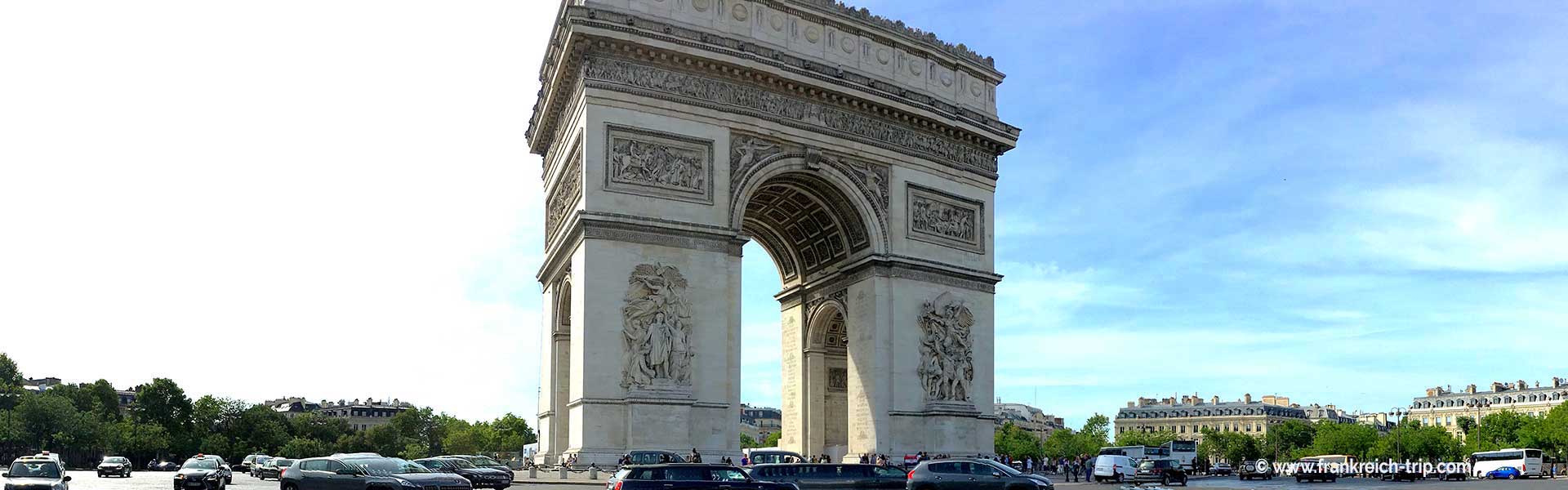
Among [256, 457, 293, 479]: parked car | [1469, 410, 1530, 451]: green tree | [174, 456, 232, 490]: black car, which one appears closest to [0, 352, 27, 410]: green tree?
[256, 457, 293, 479]: parked car

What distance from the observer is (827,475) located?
965 inches

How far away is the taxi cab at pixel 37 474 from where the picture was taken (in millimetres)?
25562

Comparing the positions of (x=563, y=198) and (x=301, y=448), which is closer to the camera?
→ (x=563, y=198)

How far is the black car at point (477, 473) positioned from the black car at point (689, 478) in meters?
10.8

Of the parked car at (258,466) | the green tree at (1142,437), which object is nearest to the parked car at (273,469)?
the parked car at (258,466)

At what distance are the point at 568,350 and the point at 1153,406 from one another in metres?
143

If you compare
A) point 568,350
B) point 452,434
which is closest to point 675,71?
point 568,350

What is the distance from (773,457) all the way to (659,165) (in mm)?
8471

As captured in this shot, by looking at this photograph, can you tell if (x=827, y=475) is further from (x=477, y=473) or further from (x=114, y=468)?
(x=114, y=468)

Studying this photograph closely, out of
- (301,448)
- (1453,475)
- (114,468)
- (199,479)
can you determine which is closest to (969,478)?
(199,479)

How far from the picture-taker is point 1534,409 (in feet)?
445

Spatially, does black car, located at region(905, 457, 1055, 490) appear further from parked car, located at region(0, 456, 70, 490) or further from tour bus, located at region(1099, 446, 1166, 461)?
tour bus, located at region(1099, 446, 1166, 461)

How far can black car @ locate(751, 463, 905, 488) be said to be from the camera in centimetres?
2417

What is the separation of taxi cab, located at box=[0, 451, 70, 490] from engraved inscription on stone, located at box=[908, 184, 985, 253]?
915 inches
